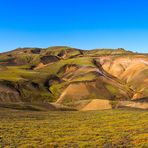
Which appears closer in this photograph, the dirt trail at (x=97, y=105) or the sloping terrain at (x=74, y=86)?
the dirt trail at (x=97, y=105)

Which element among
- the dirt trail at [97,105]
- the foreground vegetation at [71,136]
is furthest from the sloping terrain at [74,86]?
the foreground vegetation at [71,136]

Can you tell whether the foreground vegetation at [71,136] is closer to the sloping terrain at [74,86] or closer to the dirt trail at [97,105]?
the dirt trail at [97,105]

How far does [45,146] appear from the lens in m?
32.2

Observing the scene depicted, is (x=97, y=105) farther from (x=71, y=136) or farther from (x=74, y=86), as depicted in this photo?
(x=71, y=136)

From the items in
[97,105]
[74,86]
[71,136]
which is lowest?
[97,105]

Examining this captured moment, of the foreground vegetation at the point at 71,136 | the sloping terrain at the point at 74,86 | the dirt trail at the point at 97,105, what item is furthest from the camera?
the sloping terrain at the point at 74,86

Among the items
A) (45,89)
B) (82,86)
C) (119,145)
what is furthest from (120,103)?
(119,145)

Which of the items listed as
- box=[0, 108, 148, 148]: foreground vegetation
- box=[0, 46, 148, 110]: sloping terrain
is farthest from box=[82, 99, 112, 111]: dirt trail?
box=[0, 108, 148, 148]: foreground vegetation

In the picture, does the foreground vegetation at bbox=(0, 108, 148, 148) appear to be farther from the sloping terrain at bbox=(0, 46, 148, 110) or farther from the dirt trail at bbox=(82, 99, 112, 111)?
the sloping terrain at bbox=(0, 46, 148, 110)

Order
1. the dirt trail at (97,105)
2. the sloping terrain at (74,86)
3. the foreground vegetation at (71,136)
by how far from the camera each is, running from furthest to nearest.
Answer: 1. the sloping terrain at (74,86)
2. the dirt trail at (97,105)
3. the foreground vegetation at (71,136)

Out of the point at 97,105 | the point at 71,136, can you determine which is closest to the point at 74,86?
the point at 97,105

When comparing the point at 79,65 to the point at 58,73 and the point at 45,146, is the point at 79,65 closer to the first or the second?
the point at 58,73

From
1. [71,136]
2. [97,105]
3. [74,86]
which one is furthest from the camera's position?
[74,86]

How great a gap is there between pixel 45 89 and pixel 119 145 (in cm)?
11667
